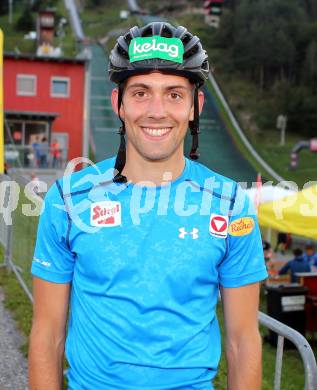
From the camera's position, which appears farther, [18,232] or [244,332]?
[18,232]

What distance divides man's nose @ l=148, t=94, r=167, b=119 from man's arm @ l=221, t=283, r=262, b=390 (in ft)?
2.18

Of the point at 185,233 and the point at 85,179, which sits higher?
the point at 85,179

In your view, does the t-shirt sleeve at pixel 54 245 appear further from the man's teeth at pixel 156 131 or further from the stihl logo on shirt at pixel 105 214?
the man's teeth at pixel 156 131

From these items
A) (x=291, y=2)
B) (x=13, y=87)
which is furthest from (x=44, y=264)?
(x=291, y=2)

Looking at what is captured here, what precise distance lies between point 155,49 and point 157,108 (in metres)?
0.22

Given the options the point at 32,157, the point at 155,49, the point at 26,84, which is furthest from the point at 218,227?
the point at 26,84

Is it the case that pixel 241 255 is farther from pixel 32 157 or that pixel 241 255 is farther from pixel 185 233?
pixel 32 157

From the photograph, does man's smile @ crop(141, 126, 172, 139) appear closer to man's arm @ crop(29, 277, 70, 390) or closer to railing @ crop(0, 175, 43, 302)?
man's arm @ crop(29, 277, 70, 390)

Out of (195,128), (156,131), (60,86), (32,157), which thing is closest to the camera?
(156,131)

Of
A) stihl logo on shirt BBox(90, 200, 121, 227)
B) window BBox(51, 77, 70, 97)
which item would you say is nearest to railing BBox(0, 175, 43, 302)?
stihl logo on shirt BBox(90, 200, 121, 227)

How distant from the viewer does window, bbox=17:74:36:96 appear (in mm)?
38053

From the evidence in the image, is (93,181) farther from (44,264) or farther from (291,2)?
(291,2)

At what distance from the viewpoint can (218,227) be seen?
7.41 feet

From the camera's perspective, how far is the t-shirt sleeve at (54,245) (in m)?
2.25
